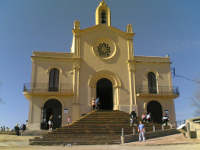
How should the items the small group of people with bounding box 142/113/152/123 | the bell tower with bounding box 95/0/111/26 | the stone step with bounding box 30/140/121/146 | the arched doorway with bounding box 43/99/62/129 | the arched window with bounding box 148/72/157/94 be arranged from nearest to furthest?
the stone step with bounding box 30/140/121/146
the small group of people with bounding box 142/113/152/123
the arched doorway with bounding box 43/99/62/129
the arched window with bounding box 148/72/157/94
the bell tower with bounding box 95/0/111/26

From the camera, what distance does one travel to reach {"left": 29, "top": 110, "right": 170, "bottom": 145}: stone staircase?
54.4 feet

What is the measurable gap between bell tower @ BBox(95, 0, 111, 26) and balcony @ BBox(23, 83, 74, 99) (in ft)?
30.5

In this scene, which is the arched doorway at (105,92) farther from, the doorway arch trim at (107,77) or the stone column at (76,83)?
the stone column at (76,83)

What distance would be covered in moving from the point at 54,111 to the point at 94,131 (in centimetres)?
750

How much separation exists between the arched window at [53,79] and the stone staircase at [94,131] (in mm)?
5426

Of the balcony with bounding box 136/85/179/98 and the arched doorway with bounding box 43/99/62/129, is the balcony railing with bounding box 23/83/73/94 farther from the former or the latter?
the balcony with bounding box 136/85/179/98

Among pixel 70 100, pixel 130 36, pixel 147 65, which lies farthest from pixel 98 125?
pixel 130 36

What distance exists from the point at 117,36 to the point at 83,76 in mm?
6861

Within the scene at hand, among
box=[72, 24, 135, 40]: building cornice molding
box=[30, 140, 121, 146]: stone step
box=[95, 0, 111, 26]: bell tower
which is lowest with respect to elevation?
box=[30, 140, 121, 146]: stone step

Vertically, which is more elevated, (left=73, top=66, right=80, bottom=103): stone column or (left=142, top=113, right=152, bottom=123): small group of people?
(left=73, top=66, right=80, bottom=103): stone column

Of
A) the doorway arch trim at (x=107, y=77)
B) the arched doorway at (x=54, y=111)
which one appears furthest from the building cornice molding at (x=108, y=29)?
the arched doorway at (x=54, y=111)

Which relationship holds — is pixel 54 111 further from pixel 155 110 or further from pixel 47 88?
pixel 155 110

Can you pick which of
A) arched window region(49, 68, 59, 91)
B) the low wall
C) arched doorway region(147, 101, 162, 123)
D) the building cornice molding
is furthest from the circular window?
the low wall

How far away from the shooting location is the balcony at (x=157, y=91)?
26.9 meters
